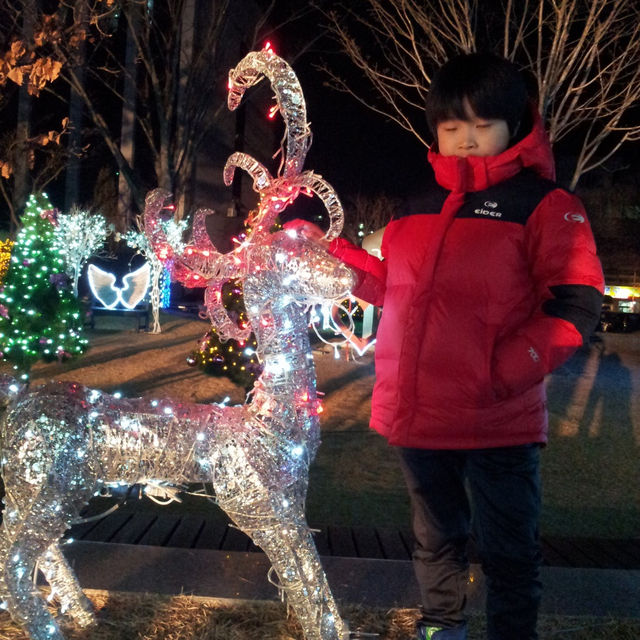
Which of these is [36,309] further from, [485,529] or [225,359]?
[485,529]

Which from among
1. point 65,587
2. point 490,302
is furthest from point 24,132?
point 490,302

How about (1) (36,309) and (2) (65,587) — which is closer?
(2) (65,587)

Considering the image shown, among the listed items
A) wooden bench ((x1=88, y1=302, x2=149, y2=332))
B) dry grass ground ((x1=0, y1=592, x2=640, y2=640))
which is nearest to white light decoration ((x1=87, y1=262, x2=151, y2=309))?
wooden bench ((x1=88, y1=302, x2=149, y2=332))

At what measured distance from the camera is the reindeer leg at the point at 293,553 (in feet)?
7.50

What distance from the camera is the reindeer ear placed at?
48.9 ft

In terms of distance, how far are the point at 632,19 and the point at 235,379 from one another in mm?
7222

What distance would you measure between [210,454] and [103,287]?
1349 cm

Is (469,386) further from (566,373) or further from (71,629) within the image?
(566,373)

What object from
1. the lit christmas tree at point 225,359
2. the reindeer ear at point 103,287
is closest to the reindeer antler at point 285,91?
the lit christmas tree at point 225,359

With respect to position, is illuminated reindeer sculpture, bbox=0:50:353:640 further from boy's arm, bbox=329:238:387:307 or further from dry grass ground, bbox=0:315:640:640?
dry grass ground, bbox=0:315:640:640

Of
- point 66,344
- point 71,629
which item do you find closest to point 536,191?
point 71,629

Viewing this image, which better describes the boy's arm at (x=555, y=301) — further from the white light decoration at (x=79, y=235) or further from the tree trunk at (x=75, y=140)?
the white light decoration at (x=79, y=235)

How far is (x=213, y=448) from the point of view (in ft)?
7.67

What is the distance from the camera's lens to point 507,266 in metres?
2.05
